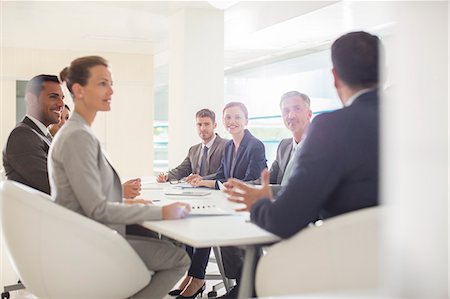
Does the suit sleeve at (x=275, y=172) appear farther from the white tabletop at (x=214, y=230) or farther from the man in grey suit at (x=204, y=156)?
the white tabletop at (x=214, y=230)

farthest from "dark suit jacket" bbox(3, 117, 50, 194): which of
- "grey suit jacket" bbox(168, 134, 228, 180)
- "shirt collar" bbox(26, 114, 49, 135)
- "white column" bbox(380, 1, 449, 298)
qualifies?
"white column" bbox(380, 1, 449, 298)

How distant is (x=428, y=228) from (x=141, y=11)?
6038 mm

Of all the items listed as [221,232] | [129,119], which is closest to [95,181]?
[221,232]

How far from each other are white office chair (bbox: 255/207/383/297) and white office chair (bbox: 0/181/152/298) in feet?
1.82

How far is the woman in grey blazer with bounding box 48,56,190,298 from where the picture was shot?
5.98 ft

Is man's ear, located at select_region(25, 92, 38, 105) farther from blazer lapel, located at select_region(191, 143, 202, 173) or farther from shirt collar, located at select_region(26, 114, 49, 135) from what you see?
blazer lapel, located at select_region(191, 143, 202, 173)

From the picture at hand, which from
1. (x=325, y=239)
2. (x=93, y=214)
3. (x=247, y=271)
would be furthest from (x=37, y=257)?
(x=325, y=239)

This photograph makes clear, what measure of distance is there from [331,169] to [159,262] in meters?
0.93

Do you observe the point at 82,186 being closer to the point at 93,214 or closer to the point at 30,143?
the point at 93,214

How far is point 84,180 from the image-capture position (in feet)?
5.93

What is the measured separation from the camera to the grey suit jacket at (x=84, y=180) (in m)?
1.81

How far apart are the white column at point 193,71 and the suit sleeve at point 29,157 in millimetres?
3089

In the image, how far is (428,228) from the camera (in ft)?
1.24

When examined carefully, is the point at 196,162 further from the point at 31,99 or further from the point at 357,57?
the point at 357,57
